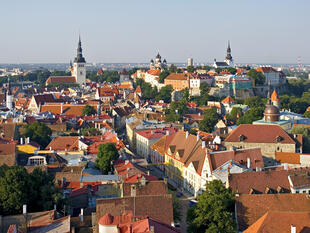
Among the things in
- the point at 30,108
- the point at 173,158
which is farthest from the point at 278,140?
the point at 30,108

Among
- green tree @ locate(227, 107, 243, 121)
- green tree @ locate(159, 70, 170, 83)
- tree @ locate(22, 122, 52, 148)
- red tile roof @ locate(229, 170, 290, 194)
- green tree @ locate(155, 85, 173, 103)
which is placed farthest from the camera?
green tree @ locate(159, 70, 170, 83)

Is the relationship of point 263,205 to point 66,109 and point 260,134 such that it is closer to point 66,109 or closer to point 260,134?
point 260,134

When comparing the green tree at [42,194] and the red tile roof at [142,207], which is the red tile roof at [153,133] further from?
the red tile roof at [142,207]

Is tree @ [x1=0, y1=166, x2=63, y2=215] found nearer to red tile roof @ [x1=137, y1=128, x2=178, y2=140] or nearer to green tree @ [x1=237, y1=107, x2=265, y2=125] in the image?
red tile roof @ [x1=137, y1=128, x2=178, y2=140]

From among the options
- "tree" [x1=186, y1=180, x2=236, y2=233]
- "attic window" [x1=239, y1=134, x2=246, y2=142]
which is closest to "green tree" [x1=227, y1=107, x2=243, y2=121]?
"attic window" [x1=239, y1=134, x2=246, y2=142]

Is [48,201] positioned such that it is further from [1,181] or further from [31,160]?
[31,160]

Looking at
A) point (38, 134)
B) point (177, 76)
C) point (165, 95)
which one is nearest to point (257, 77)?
point (177, 76)
